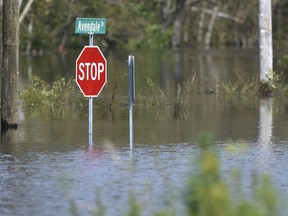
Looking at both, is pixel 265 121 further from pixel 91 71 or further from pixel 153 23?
pixel 153 23

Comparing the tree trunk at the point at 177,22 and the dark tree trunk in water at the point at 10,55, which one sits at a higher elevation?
the tree trunk at the point at 177,22

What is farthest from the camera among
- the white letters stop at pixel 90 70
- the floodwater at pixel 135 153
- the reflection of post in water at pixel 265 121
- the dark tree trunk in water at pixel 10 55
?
the dark tree trunk in water at pixel 10 55

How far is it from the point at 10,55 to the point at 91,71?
2.31m

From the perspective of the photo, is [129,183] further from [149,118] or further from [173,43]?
[173,43]

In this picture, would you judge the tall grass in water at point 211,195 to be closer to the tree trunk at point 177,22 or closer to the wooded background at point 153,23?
the wooded background at point 153,23

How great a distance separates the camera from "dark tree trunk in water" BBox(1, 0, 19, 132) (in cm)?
1870

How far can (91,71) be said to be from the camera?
55.8ft

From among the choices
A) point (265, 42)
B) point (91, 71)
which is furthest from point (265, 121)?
point (265, 42)

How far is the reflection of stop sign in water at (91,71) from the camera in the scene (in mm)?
16844

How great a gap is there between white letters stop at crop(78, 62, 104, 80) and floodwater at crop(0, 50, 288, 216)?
975 mm

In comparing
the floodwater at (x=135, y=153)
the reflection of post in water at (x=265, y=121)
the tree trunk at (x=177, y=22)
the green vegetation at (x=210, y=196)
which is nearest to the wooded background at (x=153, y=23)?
the tree trunk at (x=177, y=22)

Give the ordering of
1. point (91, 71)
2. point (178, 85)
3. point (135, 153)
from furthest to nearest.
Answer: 1. point (178, 85)
2. point (91, 71)
3. point (135, 153)

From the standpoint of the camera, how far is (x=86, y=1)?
7200cm

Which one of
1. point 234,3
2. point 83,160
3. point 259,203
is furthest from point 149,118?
point 234,3
